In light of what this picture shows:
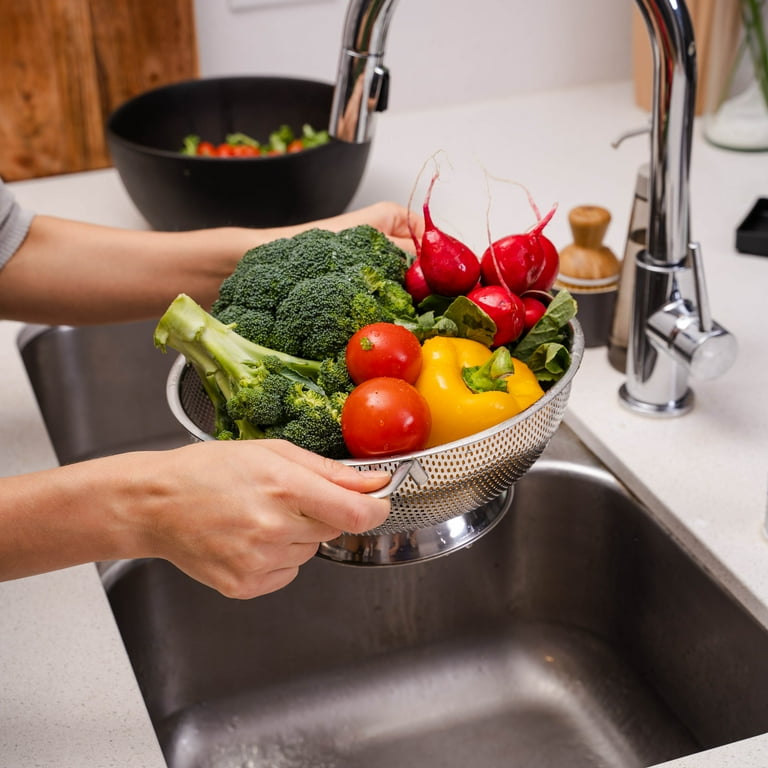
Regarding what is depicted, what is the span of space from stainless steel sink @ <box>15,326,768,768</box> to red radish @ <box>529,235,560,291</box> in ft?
0.77

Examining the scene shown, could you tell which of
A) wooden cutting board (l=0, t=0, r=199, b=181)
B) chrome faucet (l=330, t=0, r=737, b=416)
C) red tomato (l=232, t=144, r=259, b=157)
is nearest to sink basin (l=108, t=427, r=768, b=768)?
chrome faucet (l=330, t=0, r=737, b=416)

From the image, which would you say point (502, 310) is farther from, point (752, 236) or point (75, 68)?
point (75, 68)

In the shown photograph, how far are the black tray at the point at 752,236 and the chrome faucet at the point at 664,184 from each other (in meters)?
0.37

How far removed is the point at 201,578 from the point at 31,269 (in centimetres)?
54

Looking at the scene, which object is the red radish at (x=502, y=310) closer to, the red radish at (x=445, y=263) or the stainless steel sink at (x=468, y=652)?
the red radish at (x=445, y=263)

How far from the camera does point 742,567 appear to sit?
82 cm

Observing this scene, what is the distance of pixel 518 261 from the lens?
808mm

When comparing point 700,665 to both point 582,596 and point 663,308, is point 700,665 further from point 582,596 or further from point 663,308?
point 663,308

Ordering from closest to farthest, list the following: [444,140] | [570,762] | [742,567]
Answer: [742,567] < [570,762] < [444,140]

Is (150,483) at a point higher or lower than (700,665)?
higher

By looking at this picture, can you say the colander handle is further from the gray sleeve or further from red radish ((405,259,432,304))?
the gray sleeve

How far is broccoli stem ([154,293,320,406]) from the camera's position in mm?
724

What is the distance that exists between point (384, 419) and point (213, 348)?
0.16m

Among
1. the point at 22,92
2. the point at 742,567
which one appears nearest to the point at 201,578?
the point at 742,567
